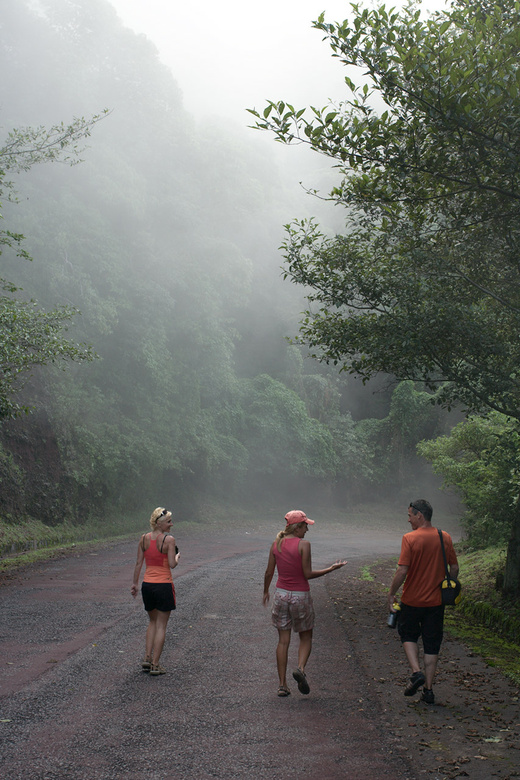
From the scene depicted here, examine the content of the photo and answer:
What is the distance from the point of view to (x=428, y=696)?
224 inches

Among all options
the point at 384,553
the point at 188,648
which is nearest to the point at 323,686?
the point at 188,648

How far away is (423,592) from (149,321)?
77.4ft

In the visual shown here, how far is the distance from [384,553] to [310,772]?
60.2 feet

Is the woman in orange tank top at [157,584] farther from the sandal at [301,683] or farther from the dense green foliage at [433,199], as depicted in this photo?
the dense green foliage at [433,199]

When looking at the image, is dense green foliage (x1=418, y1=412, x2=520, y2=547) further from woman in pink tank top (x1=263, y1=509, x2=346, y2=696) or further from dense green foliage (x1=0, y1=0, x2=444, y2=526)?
dense green foliage (x1=0, y1=0, x2=444, y2=526)

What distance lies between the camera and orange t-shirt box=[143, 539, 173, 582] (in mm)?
6547

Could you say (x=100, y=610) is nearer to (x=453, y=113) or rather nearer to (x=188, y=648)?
(x=188, y=648)

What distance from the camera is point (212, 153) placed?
35.9m

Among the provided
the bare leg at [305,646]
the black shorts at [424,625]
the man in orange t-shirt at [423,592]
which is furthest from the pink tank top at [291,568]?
the black shorts at [424,625]

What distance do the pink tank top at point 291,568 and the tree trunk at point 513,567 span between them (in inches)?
238

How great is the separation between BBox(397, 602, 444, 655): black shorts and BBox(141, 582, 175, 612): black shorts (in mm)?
2283

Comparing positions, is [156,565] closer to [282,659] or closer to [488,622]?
[282,659]

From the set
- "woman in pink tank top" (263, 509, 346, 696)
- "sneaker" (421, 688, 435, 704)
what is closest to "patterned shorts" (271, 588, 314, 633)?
"woman in pink tank top" (263, 509, 346, 696)

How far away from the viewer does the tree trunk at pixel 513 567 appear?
10.5 metres
